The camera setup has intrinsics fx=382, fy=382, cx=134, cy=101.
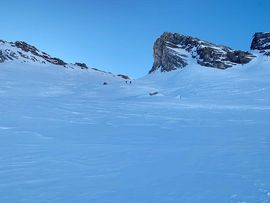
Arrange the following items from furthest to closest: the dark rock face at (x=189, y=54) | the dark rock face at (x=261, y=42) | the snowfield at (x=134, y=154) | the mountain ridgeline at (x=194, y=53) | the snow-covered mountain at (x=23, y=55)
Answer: the snow-covered mountain at (x=23, y=55) < the dark rock face at (x=261, y=42) < the mountain ridgeline at (x=194, y=53) < the dark rock face at (x=189, y=54) < the snowfield at (x=134, y=154)

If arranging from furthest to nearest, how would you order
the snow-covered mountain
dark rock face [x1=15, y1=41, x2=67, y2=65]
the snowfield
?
1. dark rock face [x1=15, y1=41, x2=67, y2=65]
2. the snow-covered mountain
3. the snowfield

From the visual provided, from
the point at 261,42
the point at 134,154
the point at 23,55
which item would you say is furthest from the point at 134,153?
the point at 23,55

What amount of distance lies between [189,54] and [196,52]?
3.36 ft

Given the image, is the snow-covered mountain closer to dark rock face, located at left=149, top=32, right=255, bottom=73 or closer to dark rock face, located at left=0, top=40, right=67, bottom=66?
dark rock face, located at left=0, top=40, right=67, bottom=66

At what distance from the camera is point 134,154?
976 centimetres

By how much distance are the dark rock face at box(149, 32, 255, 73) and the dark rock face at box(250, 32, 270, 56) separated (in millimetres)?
3492

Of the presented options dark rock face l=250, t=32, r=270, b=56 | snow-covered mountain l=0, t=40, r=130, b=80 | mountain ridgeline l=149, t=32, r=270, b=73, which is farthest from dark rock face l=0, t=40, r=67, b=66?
dark rock face l=250, t=32, r=270, b=56

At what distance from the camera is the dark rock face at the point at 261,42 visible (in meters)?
49.2

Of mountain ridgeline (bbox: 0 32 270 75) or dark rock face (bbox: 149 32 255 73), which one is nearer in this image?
dark rock face (bbox: 149 32 255 73)

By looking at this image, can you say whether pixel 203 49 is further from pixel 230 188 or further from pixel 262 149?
pixel 230 188

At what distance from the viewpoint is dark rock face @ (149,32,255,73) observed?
149 ft

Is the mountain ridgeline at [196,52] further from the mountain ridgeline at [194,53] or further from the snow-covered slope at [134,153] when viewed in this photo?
the snow-covered slope at [134,153]

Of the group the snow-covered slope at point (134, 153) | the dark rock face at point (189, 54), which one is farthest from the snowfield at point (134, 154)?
the dark rock face at point (189, 54)

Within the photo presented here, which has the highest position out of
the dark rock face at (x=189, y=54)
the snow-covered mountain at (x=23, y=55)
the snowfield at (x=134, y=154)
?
the snow-covered mountain at (x=23, y=55)
